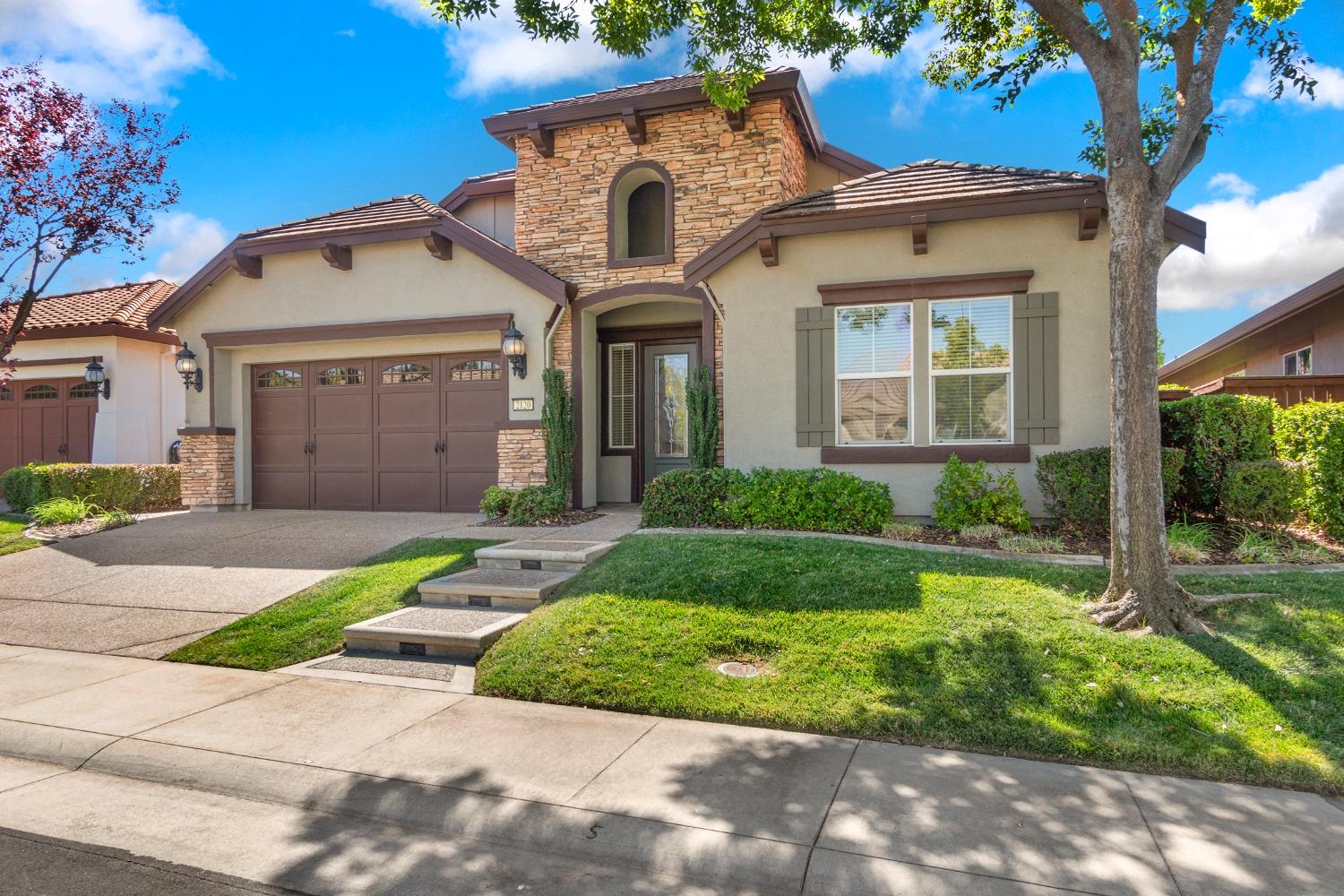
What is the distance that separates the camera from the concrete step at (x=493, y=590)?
712 cm

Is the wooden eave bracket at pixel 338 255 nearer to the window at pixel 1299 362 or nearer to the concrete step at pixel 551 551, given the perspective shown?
the concrete step at pixel 551 551

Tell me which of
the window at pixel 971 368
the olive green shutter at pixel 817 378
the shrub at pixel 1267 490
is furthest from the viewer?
the olive green shutter at pixel 817 378

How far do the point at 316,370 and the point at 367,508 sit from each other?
2558 millimetres

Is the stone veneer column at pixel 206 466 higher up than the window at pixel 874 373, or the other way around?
the window at pixel 874 373

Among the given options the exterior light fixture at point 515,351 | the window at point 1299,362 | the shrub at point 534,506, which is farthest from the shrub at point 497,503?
the window at point 1299,362

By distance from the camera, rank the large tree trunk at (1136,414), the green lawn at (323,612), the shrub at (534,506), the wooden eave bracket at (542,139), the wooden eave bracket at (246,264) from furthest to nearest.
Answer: the wooden eave bracket at (246,264) → the wooden eave bracket at (542,139) → the shrub at (534,506) → the green lawn at (323,612) → the large tree trunk at (1136,414)

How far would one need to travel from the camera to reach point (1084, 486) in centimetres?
865

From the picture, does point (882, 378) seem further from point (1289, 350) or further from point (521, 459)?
point (1289, 350)

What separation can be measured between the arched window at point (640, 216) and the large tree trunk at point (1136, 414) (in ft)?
23.4

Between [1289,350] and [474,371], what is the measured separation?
49.9ft

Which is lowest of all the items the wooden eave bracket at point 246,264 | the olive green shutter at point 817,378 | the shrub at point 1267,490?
the shrub at point 1267,490

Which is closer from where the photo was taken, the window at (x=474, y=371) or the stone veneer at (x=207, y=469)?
the window at (x=474, y=371)

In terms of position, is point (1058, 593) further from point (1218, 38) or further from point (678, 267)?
point (678, 267)

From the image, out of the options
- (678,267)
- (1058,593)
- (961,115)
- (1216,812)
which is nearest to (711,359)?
(678,267)
